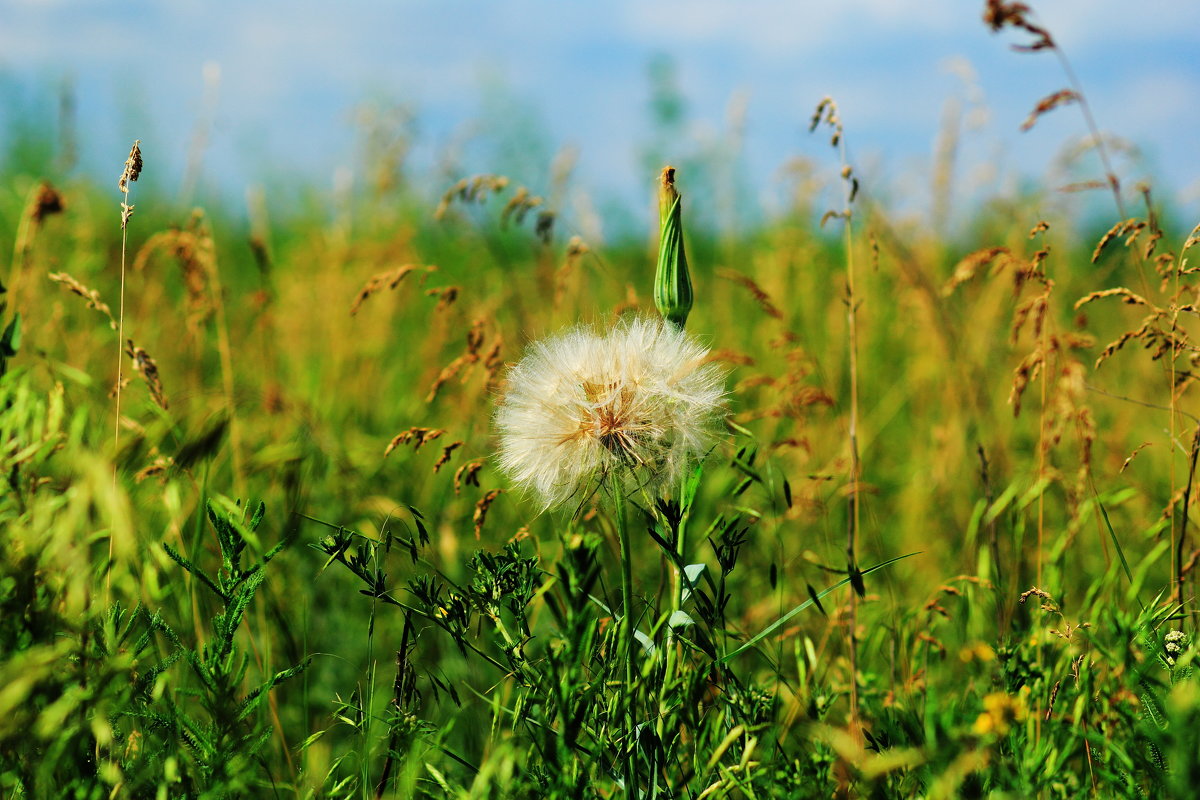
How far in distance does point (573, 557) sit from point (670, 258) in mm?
474

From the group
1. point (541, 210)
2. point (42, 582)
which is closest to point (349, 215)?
point (541, 210)

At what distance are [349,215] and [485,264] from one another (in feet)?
4.12

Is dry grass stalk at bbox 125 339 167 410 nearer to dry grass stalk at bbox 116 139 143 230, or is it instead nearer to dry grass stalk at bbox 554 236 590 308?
dry grass stalk at bbox 116 139 143 230

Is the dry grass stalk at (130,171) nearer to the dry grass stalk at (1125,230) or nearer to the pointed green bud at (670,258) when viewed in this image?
the pointed green bud at (670,258)

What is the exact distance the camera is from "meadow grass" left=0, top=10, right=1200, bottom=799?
1130 millimetres

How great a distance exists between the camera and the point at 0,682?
101cm

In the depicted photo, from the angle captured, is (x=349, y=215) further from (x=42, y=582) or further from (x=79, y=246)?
(x=42, y=582)

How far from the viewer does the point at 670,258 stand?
129 centimetres

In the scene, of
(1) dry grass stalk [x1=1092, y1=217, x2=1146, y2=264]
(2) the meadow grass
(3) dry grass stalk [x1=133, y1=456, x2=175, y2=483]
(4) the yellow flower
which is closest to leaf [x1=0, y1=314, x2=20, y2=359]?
(2) the meadow grass

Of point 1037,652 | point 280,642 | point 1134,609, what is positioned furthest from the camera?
point 280,642

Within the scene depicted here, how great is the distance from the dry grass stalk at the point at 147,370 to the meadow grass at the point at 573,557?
0.01m

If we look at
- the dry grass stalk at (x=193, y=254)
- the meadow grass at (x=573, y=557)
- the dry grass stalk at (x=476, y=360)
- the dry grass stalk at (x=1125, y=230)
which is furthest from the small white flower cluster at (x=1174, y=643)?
the dry grass stalk at (x=193, y=254)

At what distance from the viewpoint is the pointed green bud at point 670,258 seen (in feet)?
4.21

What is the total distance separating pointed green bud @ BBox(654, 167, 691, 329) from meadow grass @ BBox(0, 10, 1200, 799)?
16 cm
